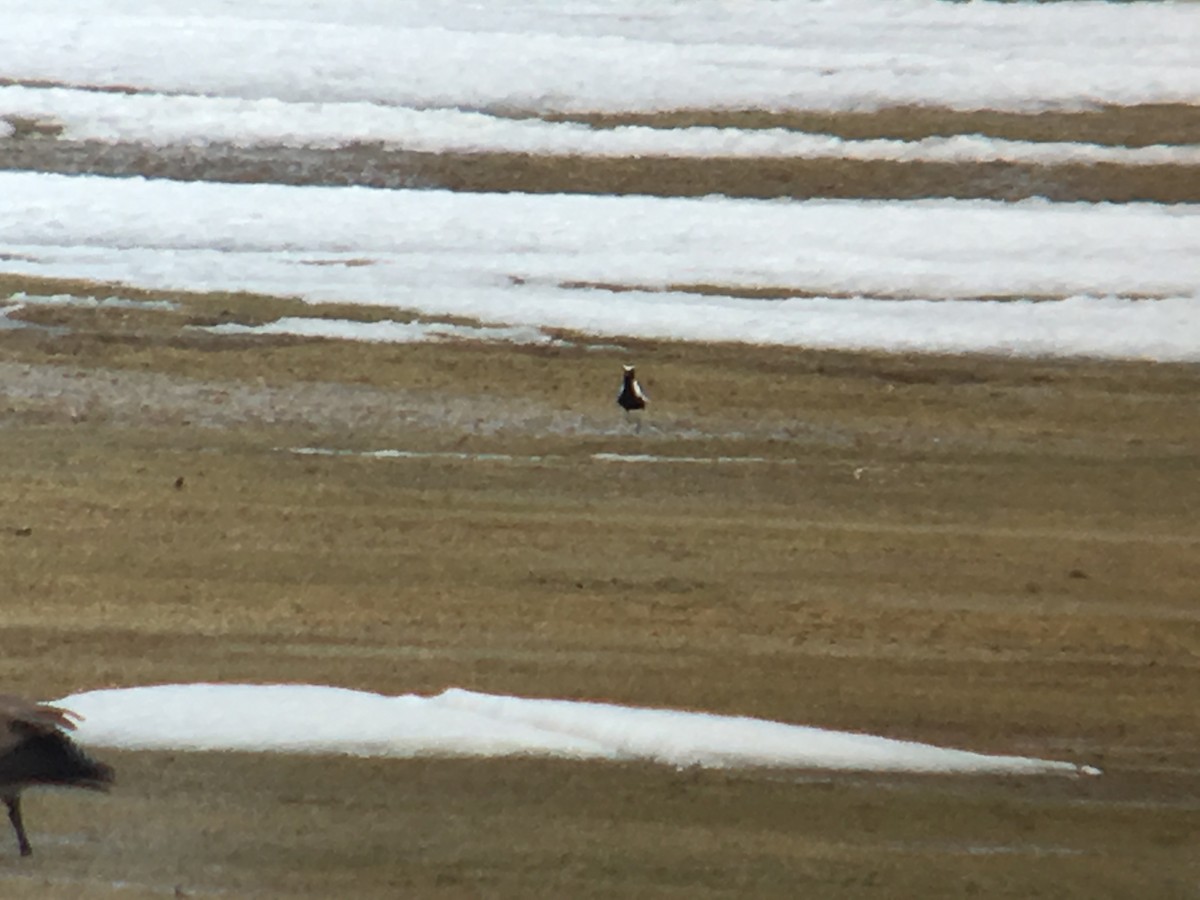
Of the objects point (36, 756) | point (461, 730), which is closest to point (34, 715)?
point (36, 756)

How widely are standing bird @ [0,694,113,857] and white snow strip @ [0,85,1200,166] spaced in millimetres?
214

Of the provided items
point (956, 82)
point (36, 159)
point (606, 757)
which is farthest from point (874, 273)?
point (36, 159)

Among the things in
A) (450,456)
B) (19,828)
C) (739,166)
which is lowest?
(19,828)

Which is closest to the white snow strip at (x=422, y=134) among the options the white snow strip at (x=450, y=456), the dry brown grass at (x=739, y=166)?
the dry brown grass at (x=739, y=166)

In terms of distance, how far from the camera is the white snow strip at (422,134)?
43cm

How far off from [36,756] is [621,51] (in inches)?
13.1

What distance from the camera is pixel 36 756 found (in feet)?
1.34

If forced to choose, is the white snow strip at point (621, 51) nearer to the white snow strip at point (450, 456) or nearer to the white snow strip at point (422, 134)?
the white snow strip at point (422, 134)

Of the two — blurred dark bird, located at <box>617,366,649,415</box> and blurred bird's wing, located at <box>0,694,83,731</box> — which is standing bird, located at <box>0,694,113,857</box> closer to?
blurred bird's wing, located at <box>0,694,83,731</box>

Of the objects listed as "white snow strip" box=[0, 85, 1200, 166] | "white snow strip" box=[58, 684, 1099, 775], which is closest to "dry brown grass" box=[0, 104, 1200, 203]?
"white snow strip" box=[0, 85, 1200, 166]

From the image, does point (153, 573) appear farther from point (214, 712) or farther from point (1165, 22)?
point (1165, 22)

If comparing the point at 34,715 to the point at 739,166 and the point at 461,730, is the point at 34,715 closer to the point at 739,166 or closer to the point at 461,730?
the point at 461,730

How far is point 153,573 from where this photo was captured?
0.42 m

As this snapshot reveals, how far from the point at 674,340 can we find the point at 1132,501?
0.18 m
